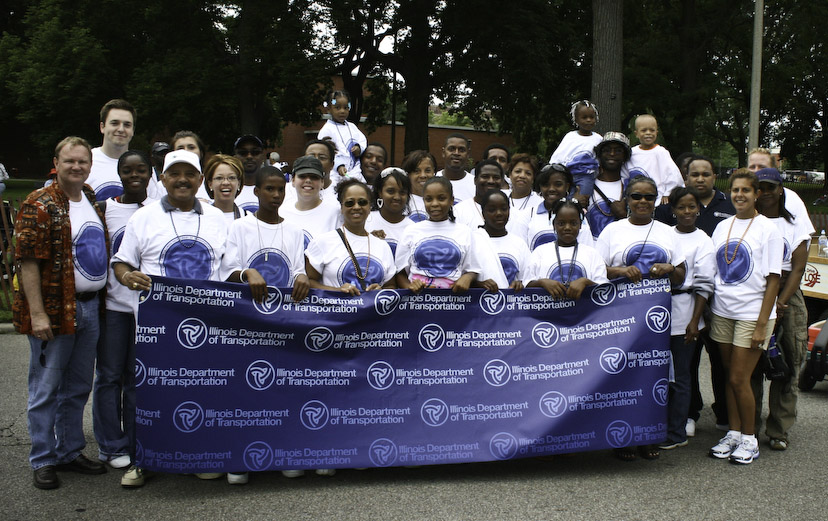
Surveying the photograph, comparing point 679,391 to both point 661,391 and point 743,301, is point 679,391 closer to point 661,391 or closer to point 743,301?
point 661,391

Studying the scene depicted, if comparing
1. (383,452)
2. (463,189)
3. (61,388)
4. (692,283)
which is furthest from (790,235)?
(61,388)

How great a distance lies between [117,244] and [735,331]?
4.28 m

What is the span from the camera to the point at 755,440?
542 cm

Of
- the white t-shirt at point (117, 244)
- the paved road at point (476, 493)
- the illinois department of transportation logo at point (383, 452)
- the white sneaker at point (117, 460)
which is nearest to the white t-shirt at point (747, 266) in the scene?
the paved road at point (476, 493)

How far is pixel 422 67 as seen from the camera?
24156 millimetres

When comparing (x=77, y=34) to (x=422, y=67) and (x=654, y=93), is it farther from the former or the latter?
(x=654, y=93)

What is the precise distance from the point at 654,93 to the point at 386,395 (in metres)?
24.0

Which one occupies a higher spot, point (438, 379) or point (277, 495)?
point (438, 379)

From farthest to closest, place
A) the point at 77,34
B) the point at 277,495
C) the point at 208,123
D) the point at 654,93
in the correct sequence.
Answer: the point at 654,93 < the point at 208,123 < the point at 77,34 < the point at 277,495

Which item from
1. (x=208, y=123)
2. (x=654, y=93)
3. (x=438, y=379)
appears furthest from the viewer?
(x=654, y=93)

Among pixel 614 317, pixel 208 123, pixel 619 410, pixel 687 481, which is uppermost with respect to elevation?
pixel 208 123

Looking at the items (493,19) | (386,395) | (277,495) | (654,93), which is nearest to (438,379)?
(386,395)

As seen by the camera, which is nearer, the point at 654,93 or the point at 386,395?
the point at 386,395

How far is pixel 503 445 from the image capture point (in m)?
4.89
